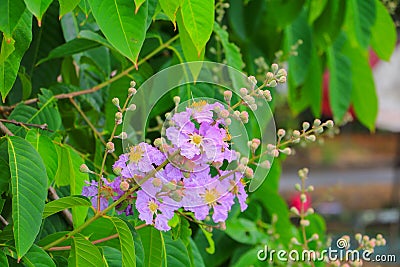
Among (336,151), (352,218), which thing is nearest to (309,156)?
(336,151)

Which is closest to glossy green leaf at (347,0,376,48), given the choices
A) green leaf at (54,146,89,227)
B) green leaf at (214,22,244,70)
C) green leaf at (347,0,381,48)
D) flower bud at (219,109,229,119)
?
green leaf at (347,0,381,48)

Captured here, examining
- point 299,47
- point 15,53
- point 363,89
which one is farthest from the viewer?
point 363,89

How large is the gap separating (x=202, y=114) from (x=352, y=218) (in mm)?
6770

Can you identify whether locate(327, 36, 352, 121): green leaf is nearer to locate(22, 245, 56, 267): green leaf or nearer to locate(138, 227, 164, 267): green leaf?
locate(138, 227, 164, 267): green leaf

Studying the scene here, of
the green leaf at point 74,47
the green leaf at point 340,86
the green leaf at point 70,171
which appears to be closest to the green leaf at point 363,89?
the green leaf at point 340,86

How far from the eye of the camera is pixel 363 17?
1528 mm

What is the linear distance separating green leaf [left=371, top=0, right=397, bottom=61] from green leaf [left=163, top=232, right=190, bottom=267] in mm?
932

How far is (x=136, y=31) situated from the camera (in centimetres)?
78

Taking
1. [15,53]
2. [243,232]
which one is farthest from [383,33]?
[15,53]

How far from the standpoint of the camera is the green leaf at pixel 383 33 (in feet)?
5.39

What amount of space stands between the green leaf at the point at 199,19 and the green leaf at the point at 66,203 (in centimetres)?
20

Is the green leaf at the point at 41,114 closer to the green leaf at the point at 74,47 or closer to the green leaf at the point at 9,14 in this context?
the green leaf at the point at 74,47

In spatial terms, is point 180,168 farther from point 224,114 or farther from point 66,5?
point 66,5

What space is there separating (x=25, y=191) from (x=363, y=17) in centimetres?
97
